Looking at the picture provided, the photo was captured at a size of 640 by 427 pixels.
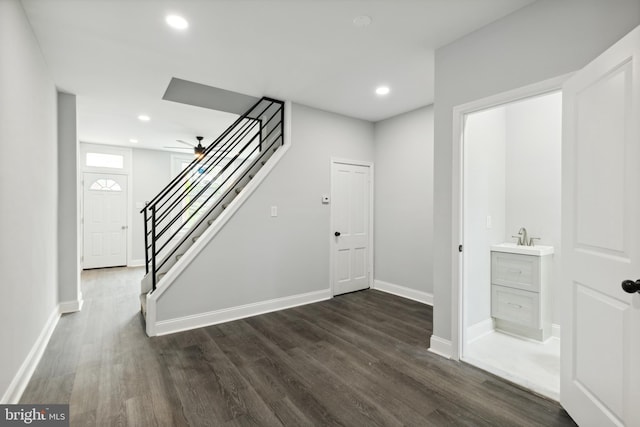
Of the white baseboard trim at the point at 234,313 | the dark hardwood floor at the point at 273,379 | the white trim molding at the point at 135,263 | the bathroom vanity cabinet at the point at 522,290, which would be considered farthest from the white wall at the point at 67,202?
the bathroom vanity cabinet at the point at 522,290

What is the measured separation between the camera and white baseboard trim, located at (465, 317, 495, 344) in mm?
2987

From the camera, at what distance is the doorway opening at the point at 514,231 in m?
2.93

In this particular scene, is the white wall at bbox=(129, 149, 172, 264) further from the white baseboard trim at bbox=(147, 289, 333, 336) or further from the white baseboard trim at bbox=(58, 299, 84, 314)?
the white baseboard trim at bbox=(147, 289, 333, 336)

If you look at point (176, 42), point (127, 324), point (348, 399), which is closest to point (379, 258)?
point (348, 399)

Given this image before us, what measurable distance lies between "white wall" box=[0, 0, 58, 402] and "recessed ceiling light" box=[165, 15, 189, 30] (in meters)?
0.92

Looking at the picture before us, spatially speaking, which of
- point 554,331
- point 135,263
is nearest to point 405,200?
point 554,331

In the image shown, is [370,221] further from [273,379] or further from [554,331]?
[273,379]

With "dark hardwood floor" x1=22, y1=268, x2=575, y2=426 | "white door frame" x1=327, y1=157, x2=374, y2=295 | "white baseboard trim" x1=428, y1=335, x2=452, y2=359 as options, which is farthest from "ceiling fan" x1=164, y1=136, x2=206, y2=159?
"white baseboard trim" x1=428, y1=335, x2=452, y2=359

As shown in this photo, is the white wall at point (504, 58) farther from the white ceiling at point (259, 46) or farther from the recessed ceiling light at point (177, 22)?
the recessed ceiling light at point (177, 22)

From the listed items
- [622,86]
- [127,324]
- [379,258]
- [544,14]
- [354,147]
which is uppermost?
[544,14]

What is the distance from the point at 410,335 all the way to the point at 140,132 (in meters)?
5.83

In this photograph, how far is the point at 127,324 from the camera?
137 inches

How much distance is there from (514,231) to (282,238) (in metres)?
2.75

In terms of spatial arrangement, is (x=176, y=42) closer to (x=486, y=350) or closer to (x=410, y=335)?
(x=410, y=335)
